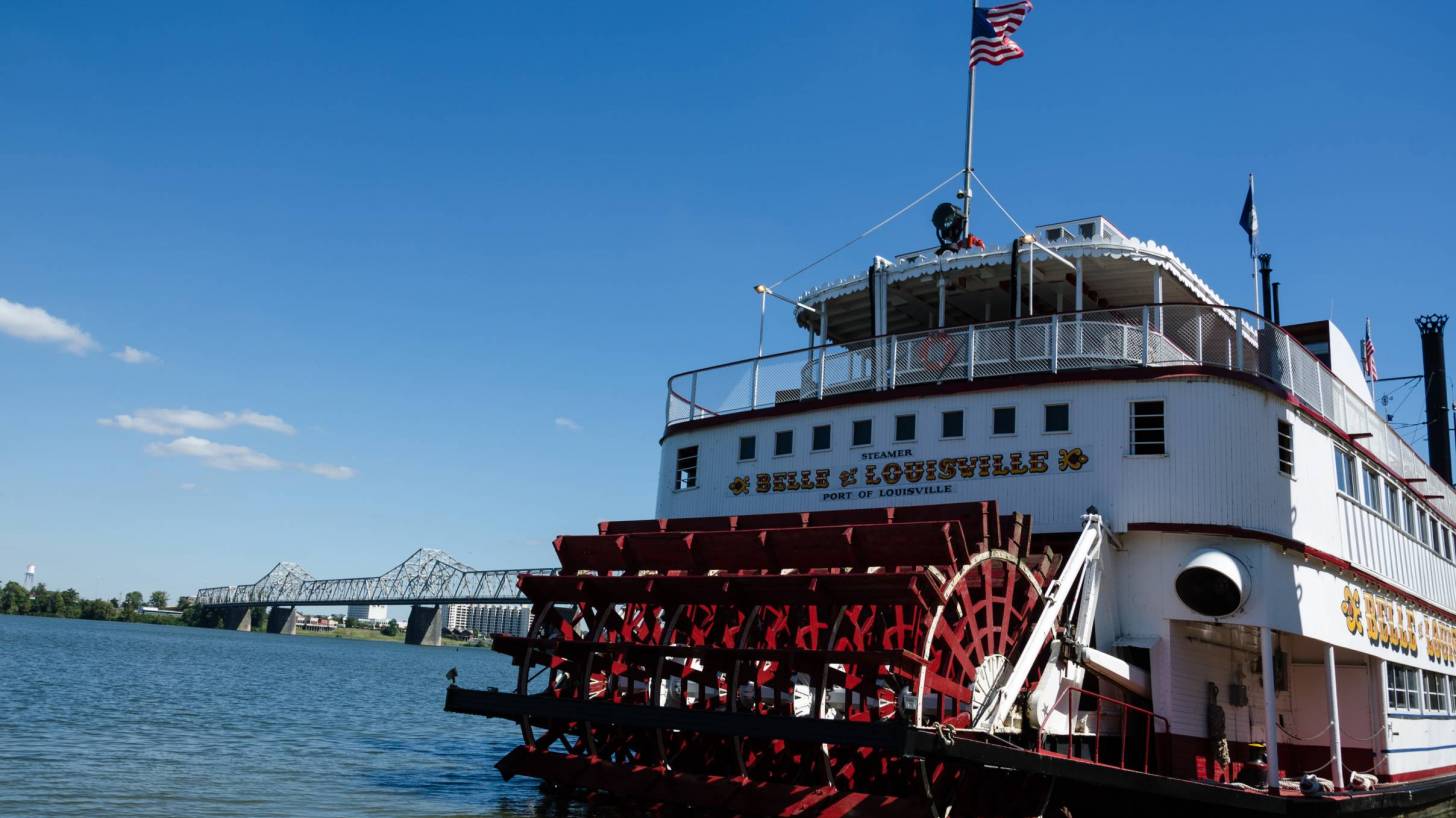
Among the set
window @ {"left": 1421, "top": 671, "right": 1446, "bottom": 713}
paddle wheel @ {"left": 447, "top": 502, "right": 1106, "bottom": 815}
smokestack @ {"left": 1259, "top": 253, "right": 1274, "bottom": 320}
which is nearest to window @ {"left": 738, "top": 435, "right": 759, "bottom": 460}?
paddle wheel @ {"left": 447, "top": 502, "right": 1106, "bottom": 815}

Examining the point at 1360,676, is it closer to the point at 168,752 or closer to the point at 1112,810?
the point at 1112,810

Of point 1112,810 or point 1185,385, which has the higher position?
point 1185,385

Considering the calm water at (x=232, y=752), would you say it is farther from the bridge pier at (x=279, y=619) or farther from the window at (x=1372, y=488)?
the bridge pier at (x=279, y=619)

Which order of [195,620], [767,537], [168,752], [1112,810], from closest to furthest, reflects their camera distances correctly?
[1112,810], [767,537], [168,752], [195,620]

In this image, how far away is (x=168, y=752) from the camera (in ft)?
49.5

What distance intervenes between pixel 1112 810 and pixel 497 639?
594cm

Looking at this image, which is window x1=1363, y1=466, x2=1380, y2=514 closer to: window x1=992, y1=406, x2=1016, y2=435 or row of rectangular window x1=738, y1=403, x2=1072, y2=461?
row of rectangular window x1=738, y1=403, x2=1072, y2=461

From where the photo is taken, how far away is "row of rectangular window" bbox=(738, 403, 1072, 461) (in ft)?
36.3

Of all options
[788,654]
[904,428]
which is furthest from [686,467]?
[788,654]

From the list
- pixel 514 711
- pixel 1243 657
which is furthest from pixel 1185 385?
pixel 514 711

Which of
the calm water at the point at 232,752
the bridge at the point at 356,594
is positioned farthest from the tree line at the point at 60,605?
the calm water at the point at 232,752

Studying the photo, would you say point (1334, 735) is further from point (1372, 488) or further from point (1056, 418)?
point (1372, 488)

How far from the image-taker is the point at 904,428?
38.9 ft

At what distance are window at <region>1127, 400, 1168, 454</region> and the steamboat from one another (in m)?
0.02
